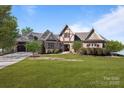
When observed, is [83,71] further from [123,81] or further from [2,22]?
[2,22]

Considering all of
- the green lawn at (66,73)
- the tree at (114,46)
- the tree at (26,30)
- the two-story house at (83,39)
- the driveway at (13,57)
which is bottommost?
the green lawn at (66,73)

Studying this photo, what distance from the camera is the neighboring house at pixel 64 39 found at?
647 inches

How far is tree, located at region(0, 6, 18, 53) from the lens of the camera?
16.7m

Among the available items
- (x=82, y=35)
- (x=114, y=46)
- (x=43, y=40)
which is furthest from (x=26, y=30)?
(x=114, y=46)

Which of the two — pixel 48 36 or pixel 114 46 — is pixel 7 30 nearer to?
pixel 48 36

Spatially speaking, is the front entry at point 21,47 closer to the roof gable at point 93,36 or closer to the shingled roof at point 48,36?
the shingled roof at point 48,36

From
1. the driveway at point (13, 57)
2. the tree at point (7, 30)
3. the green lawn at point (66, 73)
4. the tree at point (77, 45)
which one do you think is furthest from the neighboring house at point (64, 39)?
the green lawn at point (66, 73)

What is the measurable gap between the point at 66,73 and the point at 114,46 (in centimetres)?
218

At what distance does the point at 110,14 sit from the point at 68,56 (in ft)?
8.36

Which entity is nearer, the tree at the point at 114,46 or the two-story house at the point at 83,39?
the tree at the point at 114,46

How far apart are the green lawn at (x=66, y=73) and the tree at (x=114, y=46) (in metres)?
0.40

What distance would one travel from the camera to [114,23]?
15.8m
